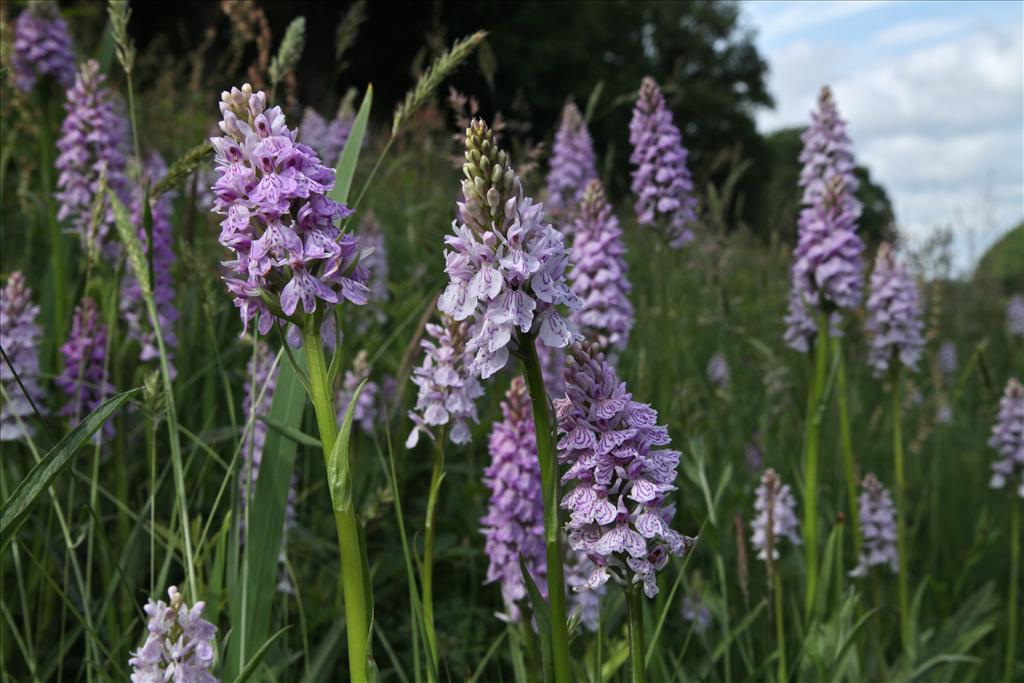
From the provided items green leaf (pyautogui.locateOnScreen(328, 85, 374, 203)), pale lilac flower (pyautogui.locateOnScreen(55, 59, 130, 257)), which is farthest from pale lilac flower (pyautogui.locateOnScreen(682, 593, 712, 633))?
pale lilac flower (pyautogui.locateOnScreen(55, 59, 130, 257))

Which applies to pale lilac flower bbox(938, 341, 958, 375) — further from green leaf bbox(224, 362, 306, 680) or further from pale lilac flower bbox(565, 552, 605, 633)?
green leaf bbox(224, 362, 306, 680)

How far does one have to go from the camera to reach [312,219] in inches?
52.3

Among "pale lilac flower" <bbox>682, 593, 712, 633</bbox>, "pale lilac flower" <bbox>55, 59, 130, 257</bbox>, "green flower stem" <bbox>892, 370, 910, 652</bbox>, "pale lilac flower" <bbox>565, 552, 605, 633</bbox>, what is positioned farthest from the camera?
"pale lilac flower" <bbox>55, 59, 130, 257</bbox>

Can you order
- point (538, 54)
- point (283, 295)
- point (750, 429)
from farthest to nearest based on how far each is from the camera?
point (538, 54) < point (750, 429) < point (283, 295)

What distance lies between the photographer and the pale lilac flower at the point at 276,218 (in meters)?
1.29

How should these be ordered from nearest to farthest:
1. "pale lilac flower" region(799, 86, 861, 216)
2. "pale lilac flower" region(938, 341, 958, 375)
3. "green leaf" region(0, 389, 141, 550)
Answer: "green leaf" region(0, 389, 141, 550), "pale lilac flower" region(799, 86, 861, 216), "pale lilac flower" region(938, 341, 958, 375)

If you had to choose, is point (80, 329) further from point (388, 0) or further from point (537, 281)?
point (388, 0)

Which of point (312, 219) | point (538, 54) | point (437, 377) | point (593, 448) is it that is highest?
point (538, 54)

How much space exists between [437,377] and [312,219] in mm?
640

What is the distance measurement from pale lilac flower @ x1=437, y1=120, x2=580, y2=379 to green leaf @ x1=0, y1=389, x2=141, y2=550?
0.46 meters

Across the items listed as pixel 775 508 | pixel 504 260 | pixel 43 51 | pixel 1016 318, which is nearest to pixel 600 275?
pixel 775 508

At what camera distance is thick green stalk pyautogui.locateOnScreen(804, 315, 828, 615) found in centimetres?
262

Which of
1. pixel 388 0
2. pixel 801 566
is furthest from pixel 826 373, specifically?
pixel 388 0

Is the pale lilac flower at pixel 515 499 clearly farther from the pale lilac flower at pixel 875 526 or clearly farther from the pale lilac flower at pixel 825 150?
the pale lilac flower at pixel 825 150
